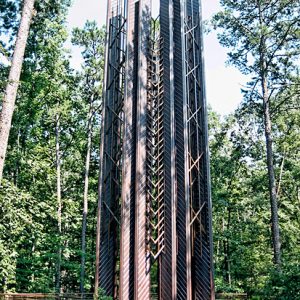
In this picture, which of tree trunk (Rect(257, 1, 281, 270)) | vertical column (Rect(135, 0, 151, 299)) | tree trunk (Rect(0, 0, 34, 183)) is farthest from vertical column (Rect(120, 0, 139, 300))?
tree trunk (Rect(257, 1, 281, 270))

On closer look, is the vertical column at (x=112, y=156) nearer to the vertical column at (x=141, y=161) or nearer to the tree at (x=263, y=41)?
the vertical column at (x=141, y=161)

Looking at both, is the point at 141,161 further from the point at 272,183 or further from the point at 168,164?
the point at 272,183

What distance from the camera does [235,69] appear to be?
41.8 feet

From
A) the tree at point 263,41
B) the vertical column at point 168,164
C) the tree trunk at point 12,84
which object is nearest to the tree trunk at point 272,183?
the tree at point 263,41

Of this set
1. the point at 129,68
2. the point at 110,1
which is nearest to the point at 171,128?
the point at 129,68

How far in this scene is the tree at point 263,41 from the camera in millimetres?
11477

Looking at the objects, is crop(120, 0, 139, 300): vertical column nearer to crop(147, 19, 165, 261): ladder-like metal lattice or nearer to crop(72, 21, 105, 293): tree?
crop(147, 19, 165, 261): ladder-like metal lattice

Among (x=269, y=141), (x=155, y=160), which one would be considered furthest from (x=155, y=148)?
(x=269, y=141)

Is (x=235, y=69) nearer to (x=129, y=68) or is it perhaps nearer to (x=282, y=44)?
(x=282, y=44)

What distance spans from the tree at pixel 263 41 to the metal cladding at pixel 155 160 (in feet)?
12.4

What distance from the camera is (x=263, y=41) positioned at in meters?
11.5

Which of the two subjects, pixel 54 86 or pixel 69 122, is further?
pixel 69 122

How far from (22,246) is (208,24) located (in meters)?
11.3

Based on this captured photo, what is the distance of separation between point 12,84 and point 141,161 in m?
2.99
